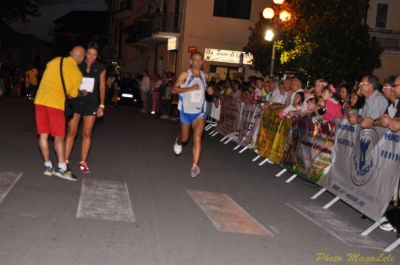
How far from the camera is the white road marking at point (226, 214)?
24.3 feet

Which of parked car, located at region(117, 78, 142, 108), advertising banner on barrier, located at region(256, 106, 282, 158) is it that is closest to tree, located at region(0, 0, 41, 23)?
parked car, located at region(117, 78, 142, 108)

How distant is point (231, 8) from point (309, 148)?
1110 inches

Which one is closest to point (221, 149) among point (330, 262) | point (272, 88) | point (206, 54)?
Result: point (272, 88)

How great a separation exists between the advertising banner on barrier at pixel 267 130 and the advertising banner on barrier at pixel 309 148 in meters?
1.08

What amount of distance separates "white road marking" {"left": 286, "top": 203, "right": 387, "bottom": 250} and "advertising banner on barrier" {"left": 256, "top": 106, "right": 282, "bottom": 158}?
3.71 meters

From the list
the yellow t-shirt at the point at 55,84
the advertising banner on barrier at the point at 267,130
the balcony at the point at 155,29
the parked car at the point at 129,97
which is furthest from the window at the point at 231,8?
the yellow t-shirt at the point at 55,84

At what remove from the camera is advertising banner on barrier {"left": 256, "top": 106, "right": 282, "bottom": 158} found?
13227 mm

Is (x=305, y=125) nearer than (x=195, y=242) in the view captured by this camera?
No

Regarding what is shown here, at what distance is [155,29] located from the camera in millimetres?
41688

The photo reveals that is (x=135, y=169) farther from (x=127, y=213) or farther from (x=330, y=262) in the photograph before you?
(x=330, y=262)

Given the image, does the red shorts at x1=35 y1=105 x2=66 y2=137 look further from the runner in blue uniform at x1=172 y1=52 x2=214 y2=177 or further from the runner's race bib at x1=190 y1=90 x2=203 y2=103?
the runner's race bib at x1=190 y1=90 x2=203 y2=103

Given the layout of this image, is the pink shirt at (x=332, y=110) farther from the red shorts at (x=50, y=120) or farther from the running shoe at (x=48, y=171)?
the running shoe at (x=48, y=171)

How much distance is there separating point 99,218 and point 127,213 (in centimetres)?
46

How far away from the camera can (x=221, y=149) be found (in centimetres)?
1614
